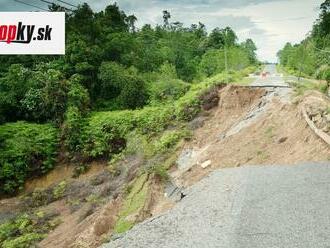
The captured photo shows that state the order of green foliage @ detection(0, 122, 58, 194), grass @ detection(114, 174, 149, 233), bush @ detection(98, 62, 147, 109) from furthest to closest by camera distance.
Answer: bush @ detection(98, 62, 147, 109)
green foliage @ detection(0, 122, 58, 194)
grass @ detection(114, 174, 149, 233)

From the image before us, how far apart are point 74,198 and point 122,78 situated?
11610 millimetres

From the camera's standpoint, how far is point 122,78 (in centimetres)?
3581

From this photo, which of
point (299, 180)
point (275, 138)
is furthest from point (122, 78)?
point (299, 180)

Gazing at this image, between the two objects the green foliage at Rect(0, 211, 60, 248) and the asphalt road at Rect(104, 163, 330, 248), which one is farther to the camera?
the green foliage at Rect(0, 211, 60, 248)

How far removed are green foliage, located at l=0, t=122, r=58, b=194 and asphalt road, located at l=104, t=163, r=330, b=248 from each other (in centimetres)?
1905

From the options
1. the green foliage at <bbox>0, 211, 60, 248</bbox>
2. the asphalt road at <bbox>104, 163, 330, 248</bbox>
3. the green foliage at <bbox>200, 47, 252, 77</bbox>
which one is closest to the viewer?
the asphalt road at <bbox>104, 163, 330, 248</bbox>

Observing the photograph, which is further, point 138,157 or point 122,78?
point 122,78

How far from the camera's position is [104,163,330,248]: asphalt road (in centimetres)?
982

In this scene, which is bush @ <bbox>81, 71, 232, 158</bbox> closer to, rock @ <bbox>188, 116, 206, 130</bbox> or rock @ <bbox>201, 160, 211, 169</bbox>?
rock @ <bbox>188, 116, 206, 130</bbox>

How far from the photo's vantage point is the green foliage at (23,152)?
3073 cm

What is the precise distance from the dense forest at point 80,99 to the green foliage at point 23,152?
6 centimetres

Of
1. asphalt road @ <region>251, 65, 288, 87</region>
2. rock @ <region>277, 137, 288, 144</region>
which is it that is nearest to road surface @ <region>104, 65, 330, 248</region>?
rock @ <region>277, 137, 288, 144</region>

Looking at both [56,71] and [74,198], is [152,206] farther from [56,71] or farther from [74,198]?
[56,71]

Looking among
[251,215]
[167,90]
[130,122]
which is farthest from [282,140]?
[167,90]
